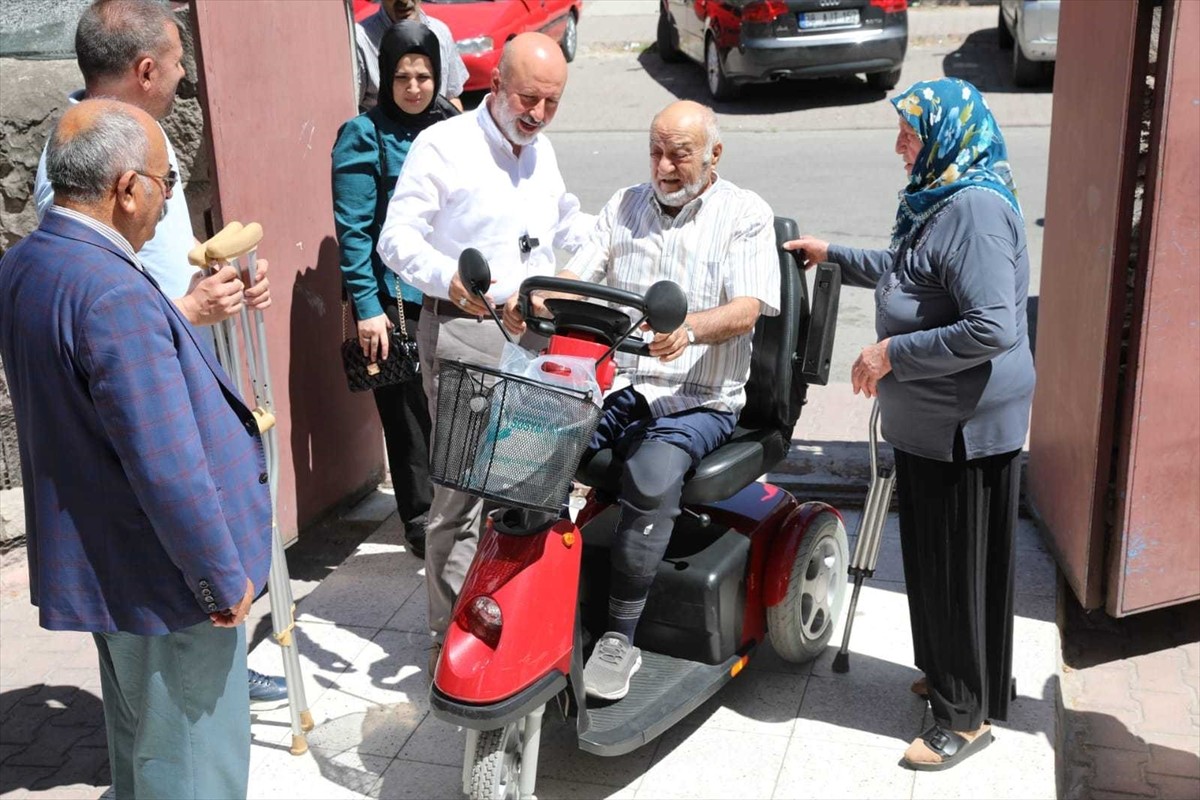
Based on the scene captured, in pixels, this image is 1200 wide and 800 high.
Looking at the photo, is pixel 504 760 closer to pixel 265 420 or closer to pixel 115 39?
pixel 265 420

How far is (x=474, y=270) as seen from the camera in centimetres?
357

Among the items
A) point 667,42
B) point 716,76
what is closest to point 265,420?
point 716,76

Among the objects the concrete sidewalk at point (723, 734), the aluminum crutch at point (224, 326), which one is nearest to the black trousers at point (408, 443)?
the concrete sidewalk at point (723, 734)

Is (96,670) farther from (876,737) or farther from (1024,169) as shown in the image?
(1024,169)

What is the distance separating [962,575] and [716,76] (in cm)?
1062

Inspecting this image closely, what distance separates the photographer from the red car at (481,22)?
13062mm

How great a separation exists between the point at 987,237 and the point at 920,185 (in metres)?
0.27

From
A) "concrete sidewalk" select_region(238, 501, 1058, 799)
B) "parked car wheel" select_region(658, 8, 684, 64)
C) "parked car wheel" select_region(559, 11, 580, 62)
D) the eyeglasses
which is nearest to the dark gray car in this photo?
"parked car wheel" select_region(658, 8, 684, 64)

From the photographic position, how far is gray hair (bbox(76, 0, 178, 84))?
3.64m

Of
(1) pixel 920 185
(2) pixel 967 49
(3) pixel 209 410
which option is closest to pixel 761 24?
(2) pixel 967 49

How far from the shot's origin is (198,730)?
3.15 meters

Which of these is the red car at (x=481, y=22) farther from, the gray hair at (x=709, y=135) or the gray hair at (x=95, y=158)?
the gray hair at (x=95, y=158)

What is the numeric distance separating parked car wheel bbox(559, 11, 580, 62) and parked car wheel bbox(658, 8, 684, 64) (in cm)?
100

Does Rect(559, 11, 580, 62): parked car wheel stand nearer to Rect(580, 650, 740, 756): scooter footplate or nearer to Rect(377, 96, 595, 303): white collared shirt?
Rect(377, 96, 595, 303): white collared shirt
